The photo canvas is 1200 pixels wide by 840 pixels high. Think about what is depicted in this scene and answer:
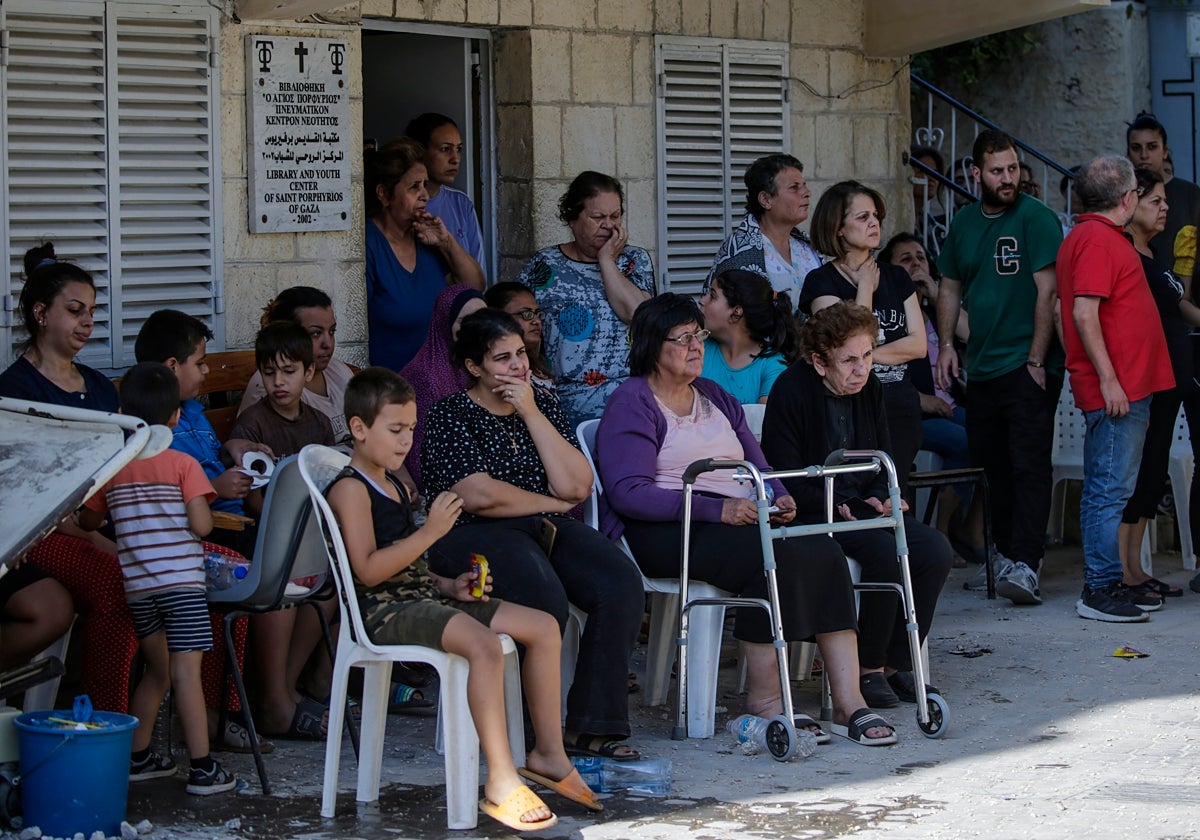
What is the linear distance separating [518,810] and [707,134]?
471cm

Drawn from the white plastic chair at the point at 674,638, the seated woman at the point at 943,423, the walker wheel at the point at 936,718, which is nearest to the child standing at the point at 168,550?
the white plastic chair at the point at 674,638

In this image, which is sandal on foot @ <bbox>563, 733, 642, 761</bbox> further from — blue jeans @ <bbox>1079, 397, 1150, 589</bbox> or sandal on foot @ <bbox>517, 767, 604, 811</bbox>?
blue jeans @ <bbox>1079, 397, 1150, 589</bbox>

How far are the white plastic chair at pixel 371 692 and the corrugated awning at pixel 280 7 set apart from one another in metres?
2.44

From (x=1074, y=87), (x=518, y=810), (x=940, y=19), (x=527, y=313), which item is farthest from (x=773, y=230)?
(x=1074, y=87)

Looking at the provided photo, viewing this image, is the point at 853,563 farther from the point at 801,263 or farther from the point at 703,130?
the point at 703,130

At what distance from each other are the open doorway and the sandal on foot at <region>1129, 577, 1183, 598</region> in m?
3.17

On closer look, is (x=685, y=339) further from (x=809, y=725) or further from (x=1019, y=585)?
(x=1019, y=585)

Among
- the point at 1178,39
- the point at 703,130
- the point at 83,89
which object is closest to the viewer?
the point at 83,89

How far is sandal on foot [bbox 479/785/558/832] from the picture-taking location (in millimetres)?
4539

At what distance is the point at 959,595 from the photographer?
7.93m

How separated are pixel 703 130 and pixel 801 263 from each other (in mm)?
1280

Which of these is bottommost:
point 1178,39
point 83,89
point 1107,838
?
point 1107,838

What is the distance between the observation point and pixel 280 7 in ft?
22.1

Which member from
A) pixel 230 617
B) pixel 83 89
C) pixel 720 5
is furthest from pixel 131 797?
pixel 720 5
